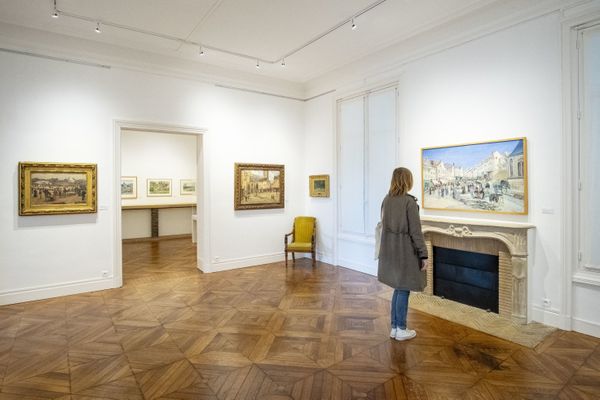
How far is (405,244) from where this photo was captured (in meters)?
3.40

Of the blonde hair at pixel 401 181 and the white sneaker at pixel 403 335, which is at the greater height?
the blonde hair at pixel 401 181

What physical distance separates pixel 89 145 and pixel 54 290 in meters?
2.21

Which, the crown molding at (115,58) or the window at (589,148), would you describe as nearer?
the window at (589,148)

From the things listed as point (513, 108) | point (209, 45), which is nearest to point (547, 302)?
point (513, 108)

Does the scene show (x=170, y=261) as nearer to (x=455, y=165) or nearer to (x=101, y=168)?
(x=101, y=168)

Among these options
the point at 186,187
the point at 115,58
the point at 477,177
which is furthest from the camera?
the point at 186,187

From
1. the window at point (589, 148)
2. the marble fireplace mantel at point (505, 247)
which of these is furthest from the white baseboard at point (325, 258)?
the window at point (589, 148)

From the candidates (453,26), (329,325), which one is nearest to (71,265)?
(329,325)

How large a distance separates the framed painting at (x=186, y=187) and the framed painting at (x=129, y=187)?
1.31m

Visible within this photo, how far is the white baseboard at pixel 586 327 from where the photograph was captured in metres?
3.62

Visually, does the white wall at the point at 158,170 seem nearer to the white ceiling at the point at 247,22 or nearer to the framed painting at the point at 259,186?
the framed painting at the point at 259,186

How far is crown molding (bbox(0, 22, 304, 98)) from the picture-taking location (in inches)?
192

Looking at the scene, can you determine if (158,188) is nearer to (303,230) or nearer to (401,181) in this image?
(303,230)

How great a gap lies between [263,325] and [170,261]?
163 inches
